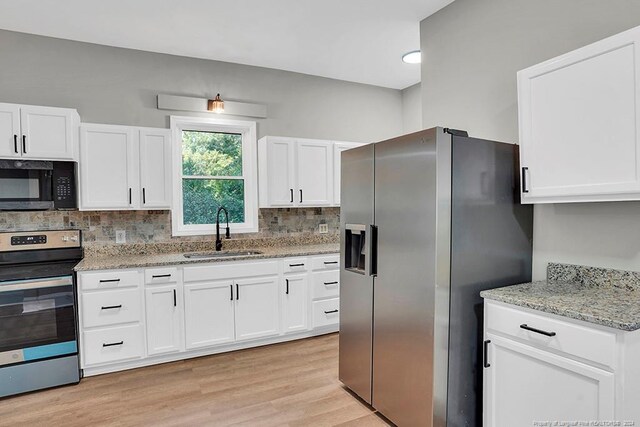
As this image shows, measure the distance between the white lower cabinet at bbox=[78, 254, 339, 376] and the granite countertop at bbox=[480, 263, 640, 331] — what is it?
79.9 inches

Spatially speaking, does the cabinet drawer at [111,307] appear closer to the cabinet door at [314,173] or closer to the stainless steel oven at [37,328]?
the stainless steel oven at [37,328]

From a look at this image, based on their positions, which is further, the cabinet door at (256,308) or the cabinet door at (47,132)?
the cabinet door at (256,308)

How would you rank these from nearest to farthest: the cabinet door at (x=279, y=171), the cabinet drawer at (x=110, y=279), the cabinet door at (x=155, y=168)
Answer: the cabinet drawer at (x=110, y=279) < the cabinet door at (x=155, y=168) < the cabinet door at (x=279, y=171)

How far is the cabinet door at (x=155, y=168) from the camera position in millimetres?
3287

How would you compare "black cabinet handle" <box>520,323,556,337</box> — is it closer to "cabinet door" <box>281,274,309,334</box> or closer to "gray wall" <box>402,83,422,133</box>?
"cabinet door" <box>281,274,309,334</box>

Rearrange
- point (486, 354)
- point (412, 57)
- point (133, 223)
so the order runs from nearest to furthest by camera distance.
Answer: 1. point (486, 354)
2. point (133, 223)
3. point (412, 57)

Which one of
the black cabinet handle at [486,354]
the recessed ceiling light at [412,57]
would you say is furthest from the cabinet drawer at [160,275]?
the recessed ceiling light at [412,57]

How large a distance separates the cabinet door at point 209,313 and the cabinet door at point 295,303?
0.50 metres

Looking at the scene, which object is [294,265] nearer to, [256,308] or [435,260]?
[256,308]

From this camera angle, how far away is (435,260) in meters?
1.93

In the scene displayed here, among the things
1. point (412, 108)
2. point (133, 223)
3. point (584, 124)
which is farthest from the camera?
point (412, 108)

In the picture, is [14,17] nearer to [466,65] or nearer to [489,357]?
[466,65]

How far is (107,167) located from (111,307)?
3.72 feet

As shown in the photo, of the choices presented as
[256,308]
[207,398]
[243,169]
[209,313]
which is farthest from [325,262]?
[207,398]
